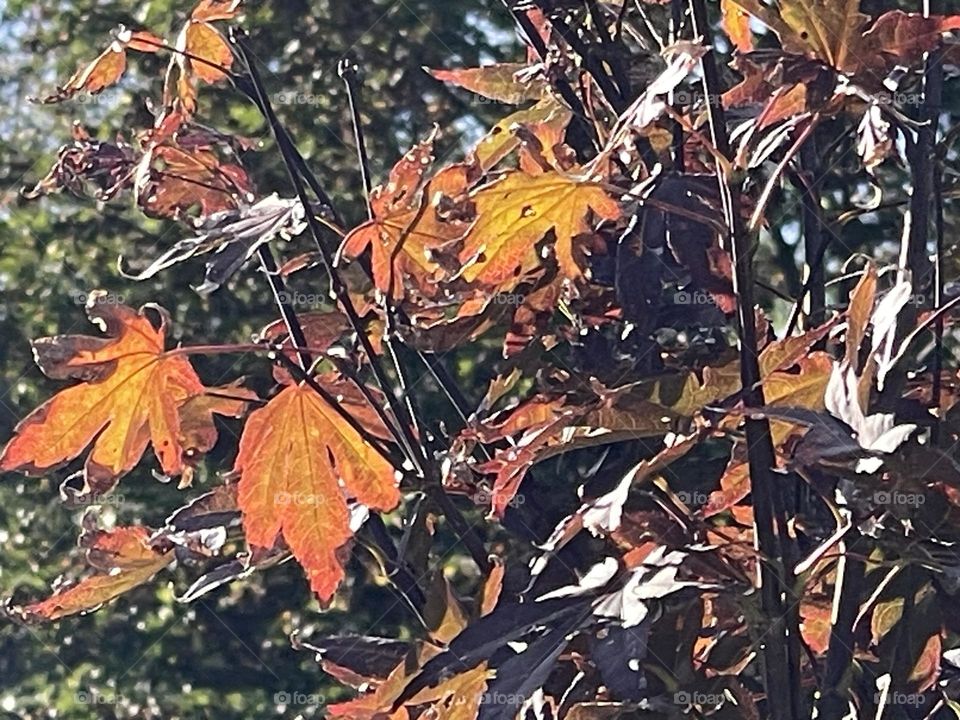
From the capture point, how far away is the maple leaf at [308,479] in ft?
2.70

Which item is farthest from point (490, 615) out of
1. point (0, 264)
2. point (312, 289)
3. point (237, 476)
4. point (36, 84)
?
point (36, 84)

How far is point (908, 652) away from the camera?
2.80ft

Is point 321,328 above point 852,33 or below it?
below

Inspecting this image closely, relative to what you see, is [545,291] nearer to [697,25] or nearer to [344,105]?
[697,25]

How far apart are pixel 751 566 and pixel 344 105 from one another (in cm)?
156

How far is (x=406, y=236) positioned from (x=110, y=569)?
304 millimetres
